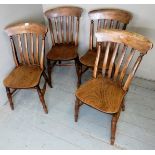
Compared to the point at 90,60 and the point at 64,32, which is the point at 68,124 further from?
the point at 64,32

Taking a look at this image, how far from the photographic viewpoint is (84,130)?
6.07 ft

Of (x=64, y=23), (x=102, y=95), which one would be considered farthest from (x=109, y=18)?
(x=102, y=95)

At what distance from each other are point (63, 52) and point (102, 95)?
79 cm

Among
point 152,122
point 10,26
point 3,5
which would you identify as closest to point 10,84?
point 10,26

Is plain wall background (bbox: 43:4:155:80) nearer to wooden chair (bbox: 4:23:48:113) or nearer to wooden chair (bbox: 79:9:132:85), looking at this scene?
wooden chair (bbox: 79:9:132:85)

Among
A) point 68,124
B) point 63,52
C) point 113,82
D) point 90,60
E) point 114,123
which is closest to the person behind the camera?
point 114,123

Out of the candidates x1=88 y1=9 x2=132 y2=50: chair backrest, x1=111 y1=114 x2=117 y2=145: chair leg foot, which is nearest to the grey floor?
x1=111 y1=114 x2=117 y2=145: chair leg foot

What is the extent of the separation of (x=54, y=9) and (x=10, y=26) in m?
0.54

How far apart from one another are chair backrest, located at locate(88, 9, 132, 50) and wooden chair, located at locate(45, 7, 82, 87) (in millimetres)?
194

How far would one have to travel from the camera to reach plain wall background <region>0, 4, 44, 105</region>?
74.8 inches

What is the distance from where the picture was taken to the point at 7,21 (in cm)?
193

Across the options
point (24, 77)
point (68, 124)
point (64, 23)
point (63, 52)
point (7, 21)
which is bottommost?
point (68, 124)

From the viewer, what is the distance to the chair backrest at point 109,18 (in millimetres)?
1890

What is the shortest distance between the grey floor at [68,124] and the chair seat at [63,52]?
0.41 m
